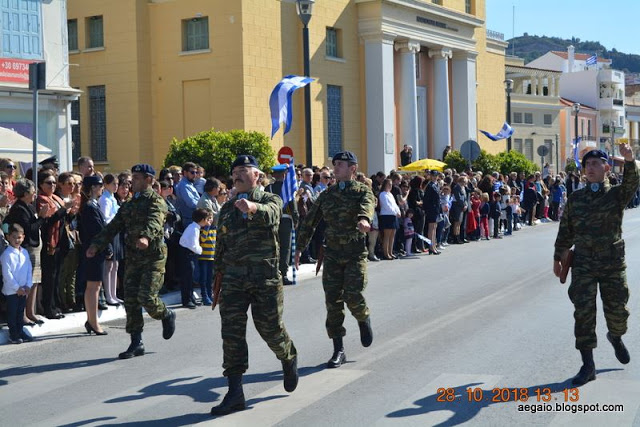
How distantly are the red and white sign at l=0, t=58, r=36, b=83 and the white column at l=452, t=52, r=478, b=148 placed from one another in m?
26.1

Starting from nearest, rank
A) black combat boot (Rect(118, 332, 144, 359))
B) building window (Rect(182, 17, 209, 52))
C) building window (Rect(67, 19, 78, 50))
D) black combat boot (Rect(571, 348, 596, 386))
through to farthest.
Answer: black combat boot (Rect(571, 348, 596, 386)) < black combat boot (Rect(118, 332, 144, 359)) < building window (Rect(182, 17, 209, 52)) < building window (Rect(67, 19, 78, 50))

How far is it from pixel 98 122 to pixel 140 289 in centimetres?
2591

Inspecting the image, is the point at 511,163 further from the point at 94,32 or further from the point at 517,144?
the point at 517,144

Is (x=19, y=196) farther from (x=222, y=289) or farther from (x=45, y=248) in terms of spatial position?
(x=222, y=289)

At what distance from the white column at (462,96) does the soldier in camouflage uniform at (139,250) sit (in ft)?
122

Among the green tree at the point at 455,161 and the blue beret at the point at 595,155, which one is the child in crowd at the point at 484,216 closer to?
the green tree at the point at 455,161

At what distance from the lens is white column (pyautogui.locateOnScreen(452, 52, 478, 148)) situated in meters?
45.4

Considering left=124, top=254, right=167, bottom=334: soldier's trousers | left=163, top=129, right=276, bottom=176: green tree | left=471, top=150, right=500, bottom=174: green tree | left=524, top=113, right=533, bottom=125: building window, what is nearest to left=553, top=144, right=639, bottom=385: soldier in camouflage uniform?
left=124, top=254, right=167, bottom=334: soldier's trousers

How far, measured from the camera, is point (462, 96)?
4562 centimetres

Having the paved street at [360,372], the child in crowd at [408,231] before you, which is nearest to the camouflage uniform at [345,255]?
the paved street at [360,372]

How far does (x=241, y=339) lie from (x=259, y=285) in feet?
1.49

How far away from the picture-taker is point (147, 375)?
852 centimetres

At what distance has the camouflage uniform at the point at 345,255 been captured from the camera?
8789 millimetres

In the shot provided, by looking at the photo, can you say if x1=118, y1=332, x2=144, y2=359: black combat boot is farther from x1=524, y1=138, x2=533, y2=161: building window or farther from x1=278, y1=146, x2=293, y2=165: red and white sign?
x1=524, y1=138, x2=533, y2=161: building window
